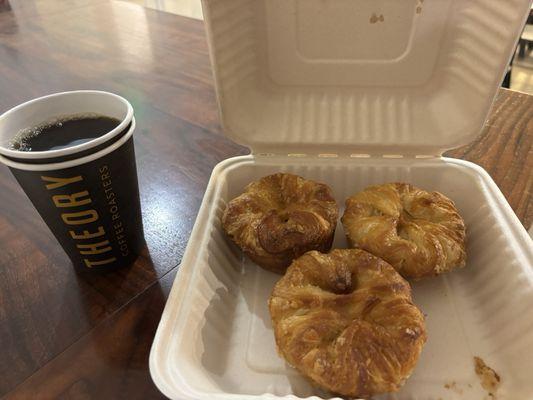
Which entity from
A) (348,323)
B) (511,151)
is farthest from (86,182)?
(511,151)

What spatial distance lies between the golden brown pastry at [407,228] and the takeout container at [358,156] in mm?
88

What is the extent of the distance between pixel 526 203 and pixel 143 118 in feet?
3.82

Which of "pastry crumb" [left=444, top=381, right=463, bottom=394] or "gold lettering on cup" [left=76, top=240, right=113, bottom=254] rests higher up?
"gold lettering on cup" [left=76, top=240, right=113, bottom=254]

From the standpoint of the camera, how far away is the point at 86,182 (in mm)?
707

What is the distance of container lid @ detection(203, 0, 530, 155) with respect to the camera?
0.90m

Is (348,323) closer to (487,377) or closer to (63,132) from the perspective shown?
(487,377)

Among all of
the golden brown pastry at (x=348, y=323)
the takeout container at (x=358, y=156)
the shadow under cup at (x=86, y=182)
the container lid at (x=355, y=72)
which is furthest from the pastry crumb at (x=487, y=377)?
the shadow under cup at (x=86, y=182)

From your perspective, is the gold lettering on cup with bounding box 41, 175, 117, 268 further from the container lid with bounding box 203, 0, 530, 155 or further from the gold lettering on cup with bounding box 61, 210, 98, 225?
the container lid with bounding box 203, 0, 530, 155

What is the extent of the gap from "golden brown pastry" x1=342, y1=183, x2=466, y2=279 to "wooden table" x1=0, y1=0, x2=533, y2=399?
0.27 metres

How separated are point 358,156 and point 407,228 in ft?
Answer: 0.83

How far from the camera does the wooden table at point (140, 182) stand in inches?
28.3

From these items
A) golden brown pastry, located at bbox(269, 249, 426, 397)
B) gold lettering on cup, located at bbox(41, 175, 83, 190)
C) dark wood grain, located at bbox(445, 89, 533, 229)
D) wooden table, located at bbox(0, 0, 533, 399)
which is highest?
gold lettering on cup, located at bbox(41, 175, 83, 190)

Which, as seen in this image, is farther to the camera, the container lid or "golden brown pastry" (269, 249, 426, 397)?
the container lid

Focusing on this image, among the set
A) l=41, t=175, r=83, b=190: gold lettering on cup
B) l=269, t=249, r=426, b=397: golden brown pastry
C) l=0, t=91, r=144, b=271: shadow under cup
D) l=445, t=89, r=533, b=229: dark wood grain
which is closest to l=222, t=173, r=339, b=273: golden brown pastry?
l=269, t=249, r=426, b=397: golden brown pastry
